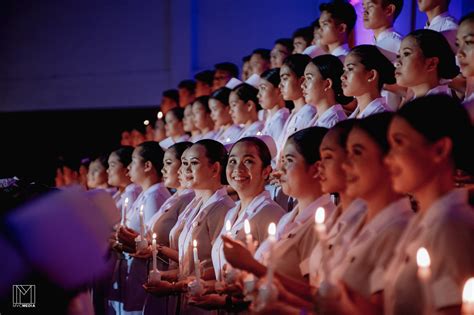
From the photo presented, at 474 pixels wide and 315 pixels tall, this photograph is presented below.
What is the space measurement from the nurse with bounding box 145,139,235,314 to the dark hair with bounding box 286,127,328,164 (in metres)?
1.13

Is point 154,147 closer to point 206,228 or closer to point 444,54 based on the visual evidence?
point 206,228

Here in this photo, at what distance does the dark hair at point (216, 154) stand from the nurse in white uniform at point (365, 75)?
0.88m

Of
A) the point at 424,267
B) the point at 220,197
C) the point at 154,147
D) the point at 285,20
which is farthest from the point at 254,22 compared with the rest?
the point at 424,267

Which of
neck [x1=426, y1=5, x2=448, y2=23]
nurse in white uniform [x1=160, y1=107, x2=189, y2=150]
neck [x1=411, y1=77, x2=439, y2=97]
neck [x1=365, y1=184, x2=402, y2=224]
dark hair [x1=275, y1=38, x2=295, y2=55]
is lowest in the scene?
neck [x1=365, y1=184, x2=402, y2=224]

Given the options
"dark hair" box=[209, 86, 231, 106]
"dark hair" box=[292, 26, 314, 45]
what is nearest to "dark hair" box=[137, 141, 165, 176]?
"dark hair" box=[209, 86, 231, 106]

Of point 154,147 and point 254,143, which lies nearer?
point 254,143

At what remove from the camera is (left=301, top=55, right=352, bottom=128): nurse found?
5059 millimetres

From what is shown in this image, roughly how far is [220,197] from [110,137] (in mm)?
6242

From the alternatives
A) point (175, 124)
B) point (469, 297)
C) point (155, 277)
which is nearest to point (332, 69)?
point (155, 277)

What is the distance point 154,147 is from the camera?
6.20 metres

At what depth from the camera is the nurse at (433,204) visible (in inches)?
98.8

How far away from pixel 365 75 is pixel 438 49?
50cm

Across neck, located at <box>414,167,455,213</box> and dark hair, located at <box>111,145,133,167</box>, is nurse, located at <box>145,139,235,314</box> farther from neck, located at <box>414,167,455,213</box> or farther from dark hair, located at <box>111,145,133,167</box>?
neck, located at <box>414,167,455,213</box>

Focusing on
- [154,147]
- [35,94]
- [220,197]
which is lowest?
[220,197]
